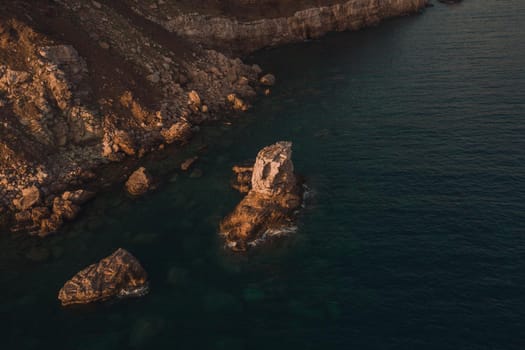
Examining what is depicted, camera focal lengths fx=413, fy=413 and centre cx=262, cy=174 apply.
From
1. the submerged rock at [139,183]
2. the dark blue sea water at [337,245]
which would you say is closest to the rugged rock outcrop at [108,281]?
the dark blue sea water at [337,245]

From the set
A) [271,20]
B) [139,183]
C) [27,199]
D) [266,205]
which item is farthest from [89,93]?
[271,20]

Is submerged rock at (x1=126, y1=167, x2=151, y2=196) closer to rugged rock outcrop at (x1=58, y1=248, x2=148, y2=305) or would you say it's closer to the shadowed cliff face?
the shadowed cliff face

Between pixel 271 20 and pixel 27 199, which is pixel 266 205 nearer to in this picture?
pixel 27 199

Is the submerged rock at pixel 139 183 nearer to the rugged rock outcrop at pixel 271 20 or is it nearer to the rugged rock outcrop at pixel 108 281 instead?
the rugged rock outcrop at pixel 108 281

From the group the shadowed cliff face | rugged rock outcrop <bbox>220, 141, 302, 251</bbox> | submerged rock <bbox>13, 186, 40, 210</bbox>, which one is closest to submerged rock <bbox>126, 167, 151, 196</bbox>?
the shadowed cliff face

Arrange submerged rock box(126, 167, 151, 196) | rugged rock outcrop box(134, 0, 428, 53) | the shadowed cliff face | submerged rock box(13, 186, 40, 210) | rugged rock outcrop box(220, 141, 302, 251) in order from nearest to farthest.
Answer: rugged rock outcrop box(220, 141, 302, 251)
submerged rock box(13, 186, 40, 210)
submerged rock box(126, 167, 151, 196)
the shadowed cliff face
rugged rock outcrop box(134, 0, 428, 53)

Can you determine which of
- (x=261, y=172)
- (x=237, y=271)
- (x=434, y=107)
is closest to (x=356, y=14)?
(x=434, y=107)
